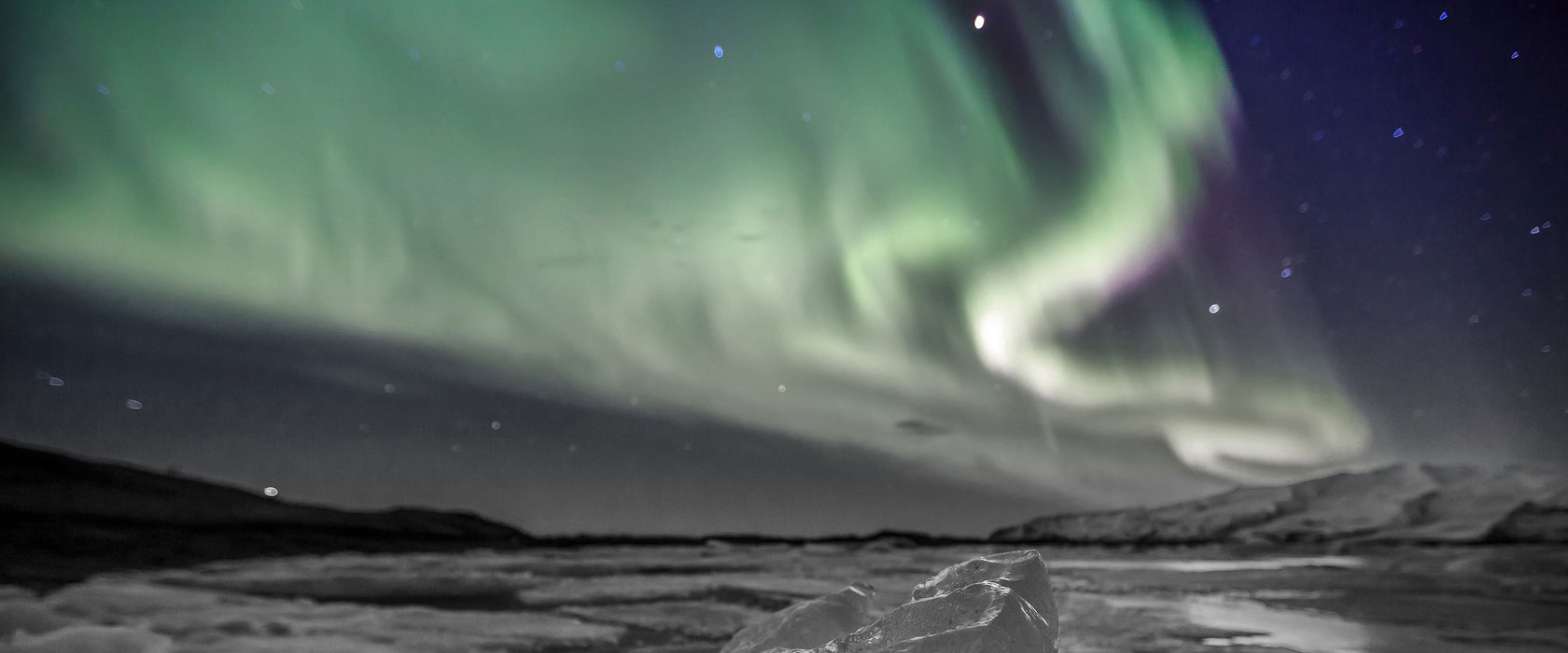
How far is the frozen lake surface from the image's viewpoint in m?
9.59

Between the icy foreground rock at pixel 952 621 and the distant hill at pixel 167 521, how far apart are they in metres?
70.9

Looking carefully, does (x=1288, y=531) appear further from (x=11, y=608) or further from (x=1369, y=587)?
(x=11, y=608)

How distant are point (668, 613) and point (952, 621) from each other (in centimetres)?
959

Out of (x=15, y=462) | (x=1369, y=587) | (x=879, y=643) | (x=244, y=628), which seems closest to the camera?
(x=879, y=643)

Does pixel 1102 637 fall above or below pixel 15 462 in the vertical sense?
below

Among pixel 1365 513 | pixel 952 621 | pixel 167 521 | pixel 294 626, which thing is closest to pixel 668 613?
pixel 294 626

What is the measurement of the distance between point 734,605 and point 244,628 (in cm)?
808

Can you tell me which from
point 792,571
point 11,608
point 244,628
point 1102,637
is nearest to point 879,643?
point 1102,637

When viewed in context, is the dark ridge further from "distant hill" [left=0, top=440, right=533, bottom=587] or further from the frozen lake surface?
the frozen lake surface

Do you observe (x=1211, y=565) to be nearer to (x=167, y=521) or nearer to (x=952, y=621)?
(x=952, y=621)

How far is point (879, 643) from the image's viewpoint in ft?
17.5

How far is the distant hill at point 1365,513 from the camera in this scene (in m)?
117

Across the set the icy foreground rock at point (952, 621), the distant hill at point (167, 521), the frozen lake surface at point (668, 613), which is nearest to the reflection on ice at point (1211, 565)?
the frozen lake surface at point (668, 613)

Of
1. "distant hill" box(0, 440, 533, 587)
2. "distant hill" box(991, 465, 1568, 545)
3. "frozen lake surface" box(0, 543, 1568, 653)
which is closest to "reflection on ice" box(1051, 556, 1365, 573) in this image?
"frozen lake surface" box(0, 543, 1568, 653)
